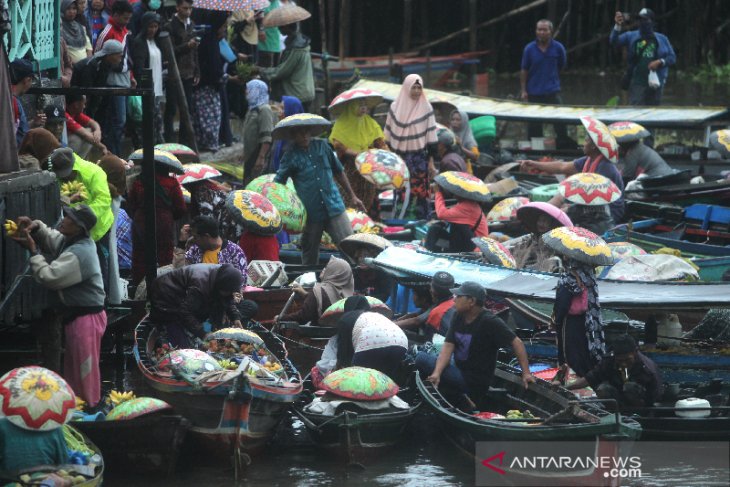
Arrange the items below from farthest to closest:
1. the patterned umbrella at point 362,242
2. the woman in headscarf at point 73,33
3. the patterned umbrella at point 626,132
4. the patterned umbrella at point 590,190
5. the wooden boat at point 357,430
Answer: the patterned umbrella at point 626,132 < the woman in headscarf at point 73,33 < the patterned umbrella at point 590,190 < the patterned umbrella at point 362,242 < the wooden boat at point 357,430

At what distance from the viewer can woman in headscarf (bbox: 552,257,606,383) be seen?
9.98 m

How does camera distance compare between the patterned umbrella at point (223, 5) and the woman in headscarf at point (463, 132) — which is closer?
the patterned umbrella at point (223, 5)

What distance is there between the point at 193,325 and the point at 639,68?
12.4 metres

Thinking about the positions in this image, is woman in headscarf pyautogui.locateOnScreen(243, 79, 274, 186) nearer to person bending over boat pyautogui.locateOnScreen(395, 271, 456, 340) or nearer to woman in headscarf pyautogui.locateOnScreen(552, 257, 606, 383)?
person bending over boat pyautogui.locateOnScreen(395, 271, 456, 340)

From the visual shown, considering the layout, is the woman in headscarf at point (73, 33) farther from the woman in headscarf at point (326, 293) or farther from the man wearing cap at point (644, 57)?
the man wearing cap at point (644, 57)

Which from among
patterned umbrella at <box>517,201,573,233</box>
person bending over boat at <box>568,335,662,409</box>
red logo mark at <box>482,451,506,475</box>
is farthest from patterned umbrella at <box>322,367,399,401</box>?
patterned umbrella at <box>517,201,573,233</box>

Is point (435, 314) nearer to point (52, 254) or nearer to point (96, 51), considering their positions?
point (52, 254)

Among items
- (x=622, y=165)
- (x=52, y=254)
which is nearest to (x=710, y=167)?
(x=622, y=165)

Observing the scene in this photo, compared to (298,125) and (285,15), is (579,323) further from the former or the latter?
(285,15)

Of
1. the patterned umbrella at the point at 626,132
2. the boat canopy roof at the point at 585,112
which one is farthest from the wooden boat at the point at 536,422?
the boat canopy roof at the point at 585,112

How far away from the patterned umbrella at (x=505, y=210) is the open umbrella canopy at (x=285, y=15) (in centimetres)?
450

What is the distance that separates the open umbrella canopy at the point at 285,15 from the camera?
1839cm

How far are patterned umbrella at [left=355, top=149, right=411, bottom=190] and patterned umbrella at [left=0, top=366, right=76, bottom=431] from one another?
24.2 ft

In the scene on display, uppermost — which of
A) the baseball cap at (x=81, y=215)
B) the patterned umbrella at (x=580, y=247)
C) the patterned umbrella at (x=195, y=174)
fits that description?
the baseball cap at (x=81, y=215)
